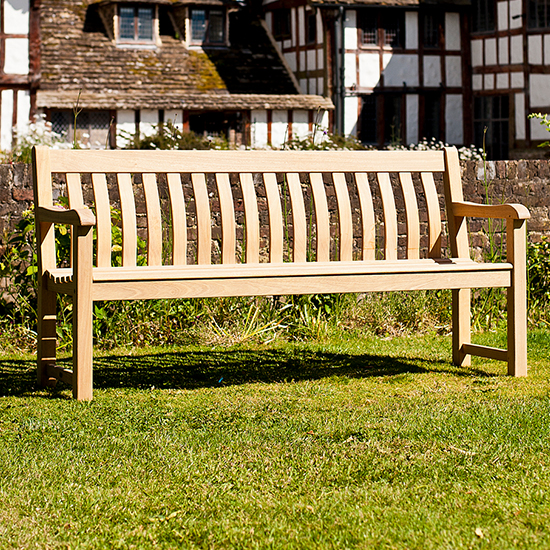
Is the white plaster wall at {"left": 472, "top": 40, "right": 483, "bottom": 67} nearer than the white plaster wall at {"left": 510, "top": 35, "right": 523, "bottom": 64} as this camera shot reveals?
No

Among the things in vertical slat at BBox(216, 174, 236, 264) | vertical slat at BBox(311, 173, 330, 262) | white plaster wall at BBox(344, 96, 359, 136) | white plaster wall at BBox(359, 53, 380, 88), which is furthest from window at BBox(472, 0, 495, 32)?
vertical slat at BBox(216, 174, 236, 264)

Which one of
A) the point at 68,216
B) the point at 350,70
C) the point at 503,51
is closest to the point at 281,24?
the point at 350,70

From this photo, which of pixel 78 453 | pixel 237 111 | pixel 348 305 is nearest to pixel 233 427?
pixel 78 453

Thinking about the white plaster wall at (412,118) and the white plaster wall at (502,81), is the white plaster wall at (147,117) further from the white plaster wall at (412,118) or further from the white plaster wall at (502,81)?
the white plaster wall at (502,81)

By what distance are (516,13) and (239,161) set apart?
55.7ft

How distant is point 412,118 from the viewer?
66.5 feet

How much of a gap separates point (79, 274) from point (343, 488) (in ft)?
4.61

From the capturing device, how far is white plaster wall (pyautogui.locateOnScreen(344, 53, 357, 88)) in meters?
19.8

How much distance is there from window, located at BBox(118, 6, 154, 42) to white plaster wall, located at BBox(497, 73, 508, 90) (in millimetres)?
7723

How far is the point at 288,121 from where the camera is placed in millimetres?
19734

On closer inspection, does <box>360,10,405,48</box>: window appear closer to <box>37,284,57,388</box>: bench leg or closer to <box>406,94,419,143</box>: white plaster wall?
<box>406,94,419,143</box>: white plaster wall

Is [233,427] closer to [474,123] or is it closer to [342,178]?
[342,178]

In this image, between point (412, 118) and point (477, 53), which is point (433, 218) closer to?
point (412, 118)

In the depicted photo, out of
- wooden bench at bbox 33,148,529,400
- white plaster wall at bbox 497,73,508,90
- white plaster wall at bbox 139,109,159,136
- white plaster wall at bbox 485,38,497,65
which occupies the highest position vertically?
white plaster wall at bbox 485,38,497,65
